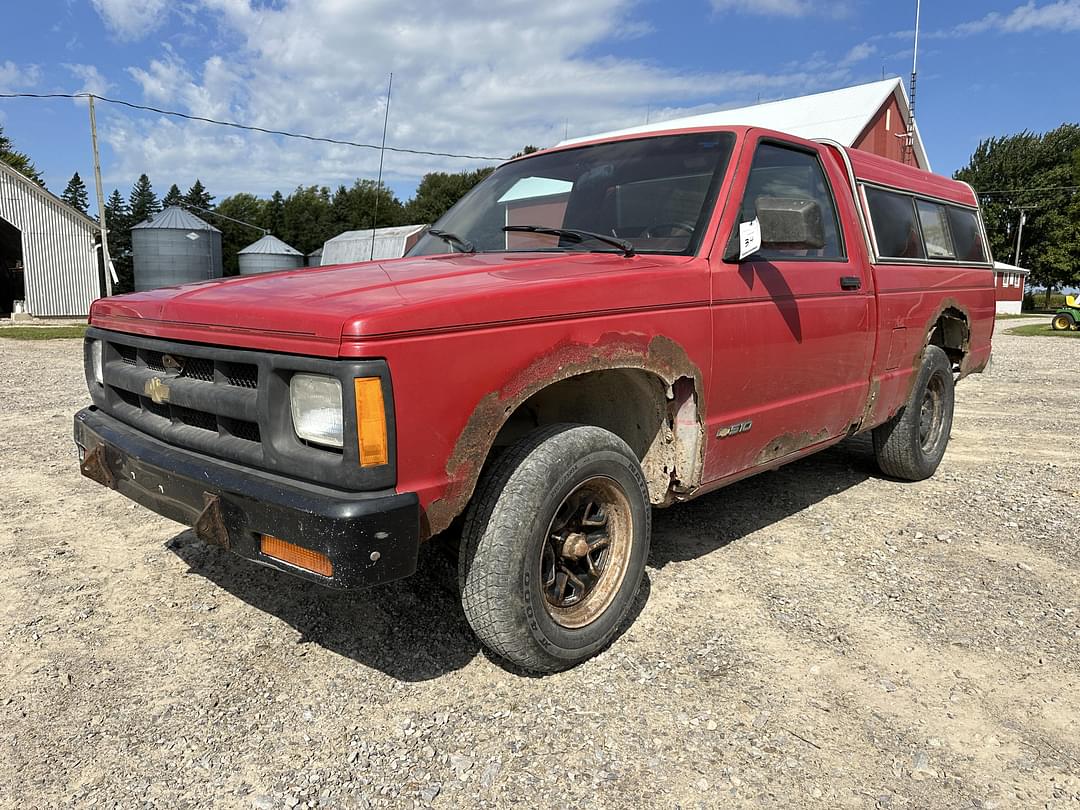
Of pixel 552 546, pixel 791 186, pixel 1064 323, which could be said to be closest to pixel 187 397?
pixel 552 546

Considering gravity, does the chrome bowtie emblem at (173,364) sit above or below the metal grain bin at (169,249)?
below

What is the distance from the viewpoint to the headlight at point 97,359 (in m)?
3.08

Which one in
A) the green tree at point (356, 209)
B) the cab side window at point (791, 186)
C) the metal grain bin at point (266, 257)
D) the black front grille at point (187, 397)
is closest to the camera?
the black front grille at point (187, 397)

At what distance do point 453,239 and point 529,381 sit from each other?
1.50 m

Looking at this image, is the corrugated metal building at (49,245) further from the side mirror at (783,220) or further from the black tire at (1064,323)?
the black tire at (1064,323)

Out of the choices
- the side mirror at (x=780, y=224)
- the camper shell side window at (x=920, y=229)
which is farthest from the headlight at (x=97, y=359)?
the camper shell side window at (x=920, y=229)

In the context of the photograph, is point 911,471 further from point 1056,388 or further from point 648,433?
point 1056,388

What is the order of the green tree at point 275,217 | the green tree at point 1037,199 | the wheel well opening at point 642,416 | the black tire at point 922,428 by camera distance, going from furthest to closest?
the green tree at point 275,217, the green tree at point 1037,199, the black tire at point 922,428, the wheel well opening at point 642,416

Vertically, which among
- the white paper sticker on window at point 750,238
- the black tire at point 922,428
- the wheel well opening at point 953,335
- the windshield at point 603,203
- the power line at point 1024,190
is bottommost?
the black tire at point 922,428

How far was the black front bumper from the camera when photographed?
78.9 inches

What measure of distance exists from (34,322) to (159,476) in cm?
2601

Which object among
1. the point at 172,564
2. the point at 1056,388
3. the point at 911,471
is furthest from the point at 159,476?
the point at 1056,388

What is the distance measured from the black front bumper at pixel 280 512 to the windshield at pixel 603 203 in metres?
1.52

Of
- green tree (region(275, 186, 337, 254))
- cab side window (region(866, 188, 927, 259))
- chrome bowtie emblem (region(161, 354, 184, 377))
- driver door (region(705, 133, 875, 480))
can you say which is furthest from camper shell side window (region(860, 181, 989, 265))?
green tree (region(275, 186, 337, 254))
